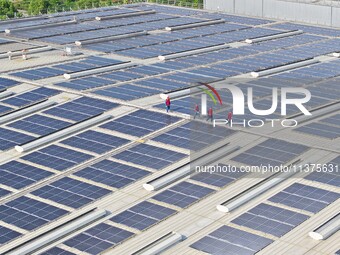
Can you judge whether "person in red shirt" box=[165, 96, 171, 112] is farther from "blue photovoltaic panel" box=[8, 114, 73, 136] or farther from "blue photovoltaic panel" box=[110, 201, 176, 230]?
"blue photovoltaic panel" box=[110, 201, 176, 230]

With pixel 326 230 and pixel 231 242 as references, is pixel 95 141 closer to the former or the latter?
pixel 231 242

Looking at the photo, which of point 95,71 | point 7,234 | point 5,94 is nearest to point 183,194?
point 7,234

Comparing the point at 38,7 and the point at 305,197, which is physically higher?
the point at 38,7

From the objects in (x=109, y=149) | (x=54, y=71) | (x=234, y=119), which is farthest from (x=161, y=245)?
(x=54, y=71)

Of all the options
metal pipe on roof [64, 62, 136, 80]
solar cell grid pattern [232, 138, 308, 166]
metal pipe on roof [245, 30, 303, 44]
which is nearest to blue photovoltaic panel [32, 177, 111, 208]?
solar cell grid pattern [232, 138, 308, 166]

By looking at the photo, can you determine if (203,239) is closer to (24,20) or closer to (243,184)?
(243,184)
